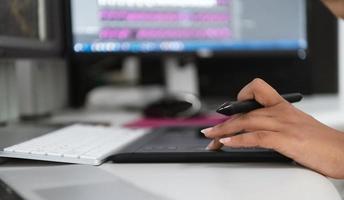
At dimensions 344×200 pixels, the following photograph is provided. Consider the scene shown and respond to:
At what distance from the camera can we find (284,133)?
0.61 m

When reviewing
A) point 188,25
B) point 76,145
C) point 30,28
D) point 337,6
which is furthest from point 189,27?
point 76,145

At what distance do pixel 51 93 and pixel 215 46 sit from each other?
0.43 metres

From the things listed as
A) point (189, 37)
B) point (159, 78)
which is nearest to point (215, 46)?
point (189, 37)

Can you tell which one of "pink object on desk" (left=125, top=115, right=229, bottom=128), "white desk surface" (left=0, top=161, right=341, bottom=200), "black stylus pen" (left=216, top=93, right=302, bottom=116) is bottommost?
"pink object on desk" (left=125, top=115, right=229, bottom=128)

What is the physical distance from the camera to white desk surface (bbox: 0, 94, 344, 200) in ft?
1.60

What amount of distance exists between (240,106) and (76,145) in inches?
9.0

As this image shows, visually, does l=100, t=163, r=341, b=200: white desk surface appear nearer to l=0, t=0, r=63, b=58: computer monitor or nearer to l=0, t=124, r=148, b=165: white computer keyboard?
l=0, t=124, r=148, b=165: white computer keyboard

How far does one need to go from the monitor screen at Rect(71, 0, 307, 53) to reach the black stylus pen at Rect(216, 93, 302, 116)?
1.96 feet

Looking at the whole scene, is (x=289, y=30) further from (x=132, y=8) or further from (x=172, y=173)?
(x=172, y=173)

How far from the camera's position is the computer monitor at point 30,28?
0.90 meters

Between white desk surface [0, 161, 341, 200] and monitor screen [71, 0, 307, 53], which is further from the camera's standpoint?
monitor screen [71, 0, 307, 53]

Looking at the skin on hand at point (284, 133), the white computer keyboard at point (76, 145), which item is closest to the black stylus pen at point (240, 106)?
the skin on hand at point (284, 133)

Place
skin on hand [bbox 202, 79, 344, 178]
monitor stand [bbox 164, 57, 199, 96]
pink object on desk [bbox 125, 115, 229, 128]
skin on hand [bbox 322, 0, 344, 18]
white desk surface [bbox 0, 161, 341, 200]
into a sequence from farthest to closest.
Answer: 1. monitor stand [bbox 164, 57, 199, 96]
2. pink object on desk [bbox 125, 115, 229, 128]
3. skin on hand [bbox 322, 0, 344, 18]
4. skin on hand [bbox 202, 79, 344, 178]
5. white desk surface [bbox 0, 161, 341, 200]

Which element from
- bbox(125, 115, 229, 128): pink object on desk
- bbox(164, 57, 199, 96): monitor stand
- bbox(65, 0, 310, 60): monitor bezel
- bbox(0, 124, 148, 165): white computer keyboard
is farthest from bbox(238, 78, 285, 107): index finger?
bbox(164, 57, 199, 96): monitor stand
